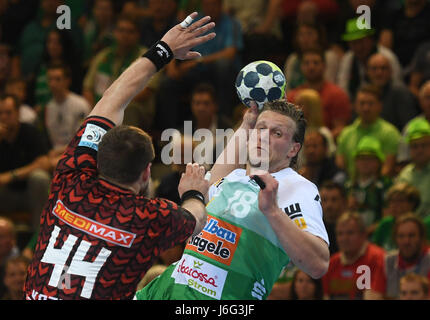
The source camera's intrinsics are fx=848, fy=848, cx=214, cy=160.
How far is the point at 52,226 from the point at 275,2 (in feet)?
28.3

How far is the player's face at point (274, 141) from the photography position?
565 cm

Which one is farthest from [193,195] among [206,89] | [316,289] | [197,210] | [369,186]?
[206,89]

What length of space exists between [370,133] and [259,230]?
206 inches

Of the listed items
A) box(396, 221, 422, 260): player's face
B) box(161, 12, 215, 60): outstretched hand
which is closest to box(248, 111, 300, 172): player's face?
box(161, 12, 215, 60): outstretched hand

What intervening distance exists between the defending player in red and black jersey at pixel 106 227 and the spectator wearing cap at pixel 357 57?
7.03 meters

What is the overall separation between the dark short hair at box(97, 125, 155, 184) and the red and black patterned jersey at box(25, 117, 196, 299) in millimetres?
85

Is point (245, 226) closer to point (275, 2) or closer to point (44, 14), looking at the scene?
point (275, 2)

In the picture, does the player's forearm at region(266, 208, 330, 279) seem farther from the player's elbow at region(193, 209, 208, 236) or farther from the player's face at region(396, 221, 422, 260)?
the player's face at region(396, 221, 422, 260)

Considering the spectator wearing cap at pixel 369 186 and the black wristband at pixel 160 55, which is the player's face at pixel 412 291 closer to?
the spectator wearing cap at pixel 369 186

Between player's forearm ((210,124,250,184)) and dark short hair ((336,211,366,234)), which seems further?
dark short hair ((336,211,366,234))

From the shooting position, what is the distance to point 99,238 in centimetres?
470

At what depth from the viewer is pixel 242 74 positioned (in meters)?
6.38

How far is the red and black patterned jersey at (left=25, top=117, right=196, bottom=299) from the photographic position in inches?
185

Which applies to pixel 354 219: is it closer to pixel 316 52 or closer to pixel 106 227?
pixel 316 52
